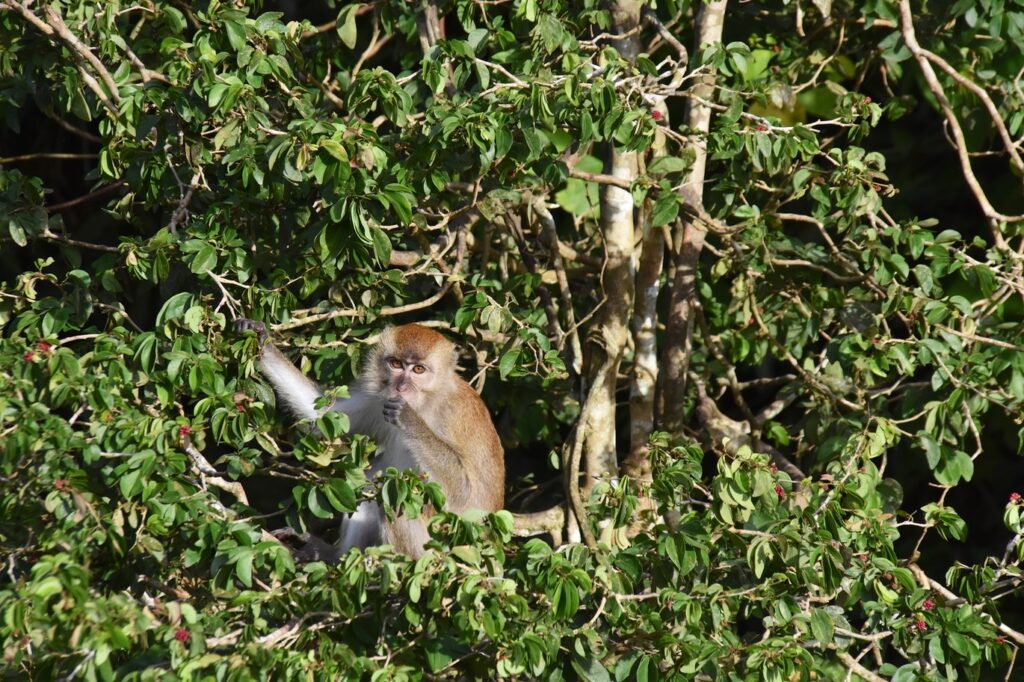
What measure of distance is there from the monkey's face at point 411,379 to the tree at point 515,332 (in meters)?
0.26

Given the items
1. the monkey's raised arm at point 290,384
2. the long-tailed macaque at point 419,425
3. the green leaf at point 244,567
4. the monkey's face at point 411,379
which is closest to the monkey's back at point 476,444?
the long-tailed macaque at point 419,425

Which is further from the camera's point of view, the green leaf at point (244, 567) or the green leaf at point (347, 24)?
→ the green leaf at point (347, 24)

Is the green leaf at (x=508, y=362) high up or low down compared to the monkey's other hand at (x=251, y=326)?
down

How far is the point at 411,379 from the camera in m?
6.12

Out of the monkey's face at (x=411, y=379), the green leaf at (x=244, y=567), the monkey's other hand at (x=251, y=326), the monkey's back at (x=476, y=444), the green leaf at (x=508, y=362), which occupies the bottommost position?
the monkey's back at (x=476, y=444)

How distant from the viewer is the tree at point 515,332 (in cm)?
404

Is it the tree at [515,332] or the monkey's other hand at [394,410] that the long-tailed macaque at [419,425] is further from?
the tree at [515,332]

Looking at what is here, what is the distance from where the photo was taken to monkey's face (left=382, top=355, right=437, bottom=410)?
6.11 m

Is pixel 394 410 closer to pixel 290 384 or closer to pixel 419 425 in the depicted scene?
pixel 419 425

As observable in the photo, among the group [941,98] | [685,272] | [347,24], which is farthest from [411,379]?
[941,98]

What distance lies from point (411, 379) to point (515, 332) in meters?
0.87

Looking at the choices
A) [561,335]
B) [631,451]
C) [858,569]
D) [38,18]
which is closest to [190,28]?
[38,18]

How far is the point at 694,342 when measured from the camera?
7.12 m

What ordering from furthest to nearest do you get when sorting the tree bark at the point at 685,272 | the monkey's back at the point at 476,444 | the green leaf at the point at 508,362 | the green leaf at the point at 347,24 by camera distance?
the tree bark at the point at 685,272 → the monkey's back at the point at 476,444 → the green leaf at the point at 347,24 → the green leaf at the point at 508,362
